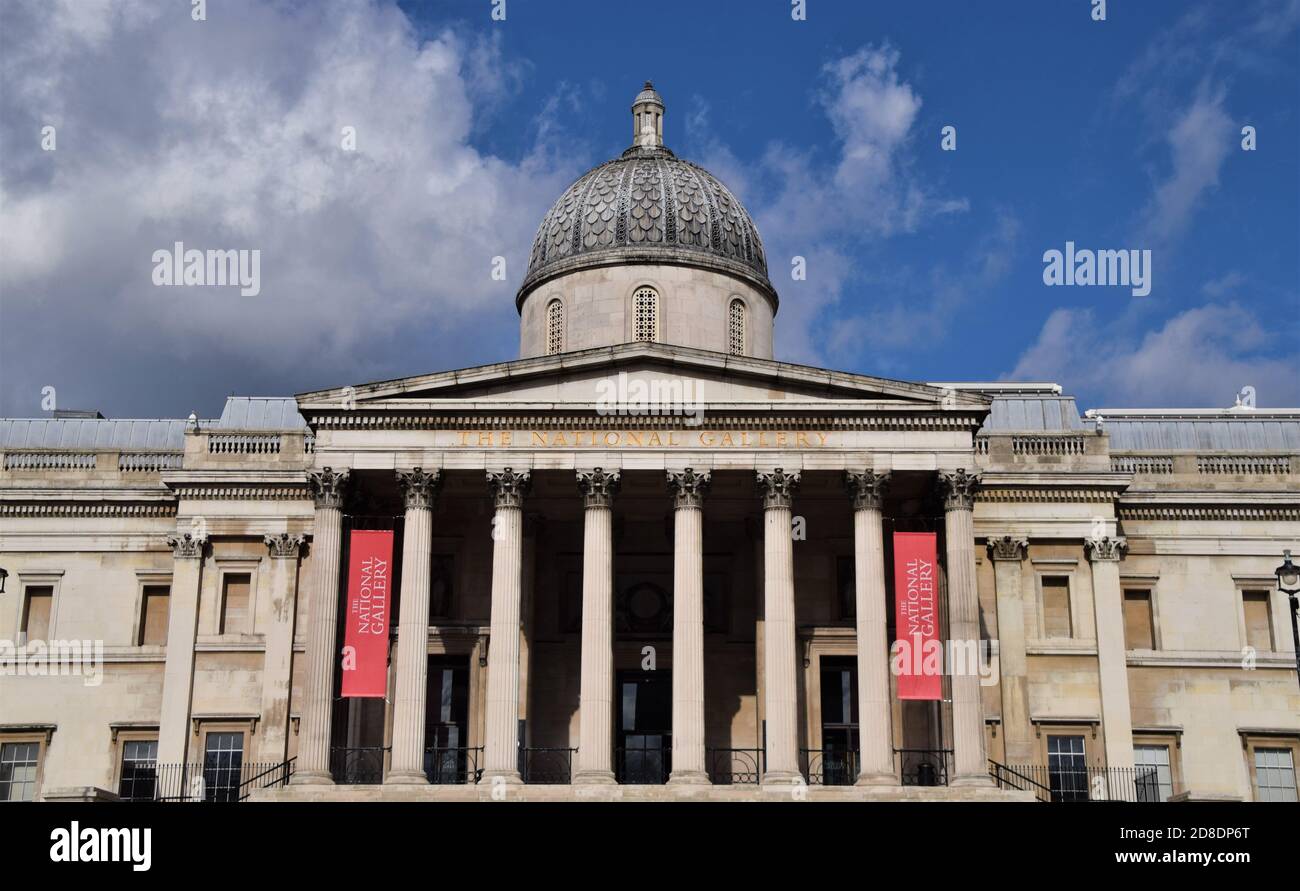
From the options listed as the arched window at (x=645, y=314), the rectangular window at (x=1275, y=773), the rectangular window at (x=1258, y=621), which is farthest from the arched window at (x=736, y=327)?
the rectangular window at (x=1275, y=773)

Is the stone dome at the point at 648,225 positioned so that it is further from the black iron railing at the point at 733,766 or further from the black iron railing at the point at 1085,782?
the black iron railing at the point at 1085,782

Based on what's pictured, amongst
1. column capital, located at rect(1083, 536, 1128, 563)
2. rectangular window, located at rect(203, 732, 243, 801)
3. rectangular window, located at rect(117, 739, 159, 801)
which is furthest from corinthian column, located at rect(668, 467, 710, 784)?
rectangular window, located at rect(117, 739, 159, 801)

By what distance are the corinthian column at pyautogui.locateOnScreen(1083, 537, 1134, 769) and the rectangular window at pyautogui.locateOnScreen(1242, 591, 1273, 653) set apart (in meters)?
3.78

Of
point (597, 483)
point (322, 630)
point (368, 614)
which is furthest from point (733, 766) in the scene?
point (322, 630)

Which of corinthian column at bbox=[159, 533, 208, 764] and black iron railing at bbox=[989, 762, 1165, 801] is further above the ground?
corinthian column at bbox=[159, 533, 208, 764]

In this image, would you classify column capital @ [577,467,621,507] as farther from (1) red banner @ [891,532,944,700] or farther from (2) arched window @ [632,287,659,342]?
(2) arched window @ [632,287,659,342]

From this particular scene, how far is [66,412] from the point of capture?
54.8 metres

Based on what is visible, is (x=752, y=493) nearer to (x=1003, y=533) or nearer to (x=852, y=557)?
(x=852, y=557)

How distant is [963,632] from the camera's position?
39.6 metres

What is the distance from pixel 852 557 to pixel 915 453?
5418mm

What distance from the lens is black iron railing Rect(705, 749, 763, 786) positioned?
139ft

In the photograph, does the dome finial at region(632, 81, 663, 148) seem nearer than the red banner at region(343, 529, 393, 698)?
No
